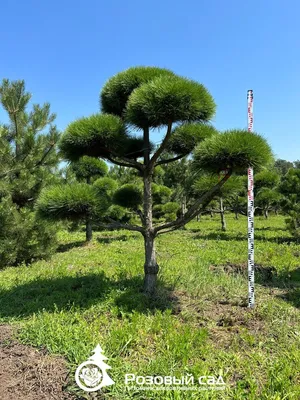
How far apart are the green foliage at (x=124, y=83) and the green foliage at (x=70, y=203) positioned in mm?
1216

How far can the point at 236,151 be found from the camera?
9.43 ft

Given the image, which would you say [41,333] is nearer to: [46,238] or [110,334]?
[110,334]

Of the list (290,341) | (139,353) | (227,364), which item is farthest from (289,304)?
(139,353)

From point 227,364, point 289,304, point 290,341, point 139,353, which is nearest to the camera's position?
point 227,364

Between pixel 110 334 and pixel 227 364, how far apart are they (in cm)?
104

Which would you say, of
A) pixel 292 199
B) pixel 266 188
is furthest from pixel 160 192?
pixel 292 199

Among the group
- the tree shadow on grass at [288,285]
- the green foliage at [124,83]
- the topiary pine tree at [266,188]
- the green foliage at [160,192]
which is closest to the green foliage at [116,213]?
the green foliage at [124,83]

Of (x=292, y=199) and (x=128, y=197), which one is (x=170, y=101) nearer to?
(x=128, y=197)

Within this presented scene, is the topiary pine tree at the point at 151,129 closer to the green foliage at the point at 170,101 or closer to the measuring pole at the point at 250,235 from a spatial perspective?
the green foliage at the point at 170,101

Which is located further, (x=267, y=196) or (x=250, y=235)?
(x=267, y=196)

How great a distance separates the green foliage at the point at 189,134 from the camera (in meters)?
3.68

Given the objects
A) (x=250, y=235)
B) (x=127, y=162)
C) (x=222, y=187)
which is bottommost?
(x=250, y=235)

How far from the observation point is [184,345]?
8.23 feet

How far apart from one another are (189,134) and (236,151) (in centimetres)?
95
